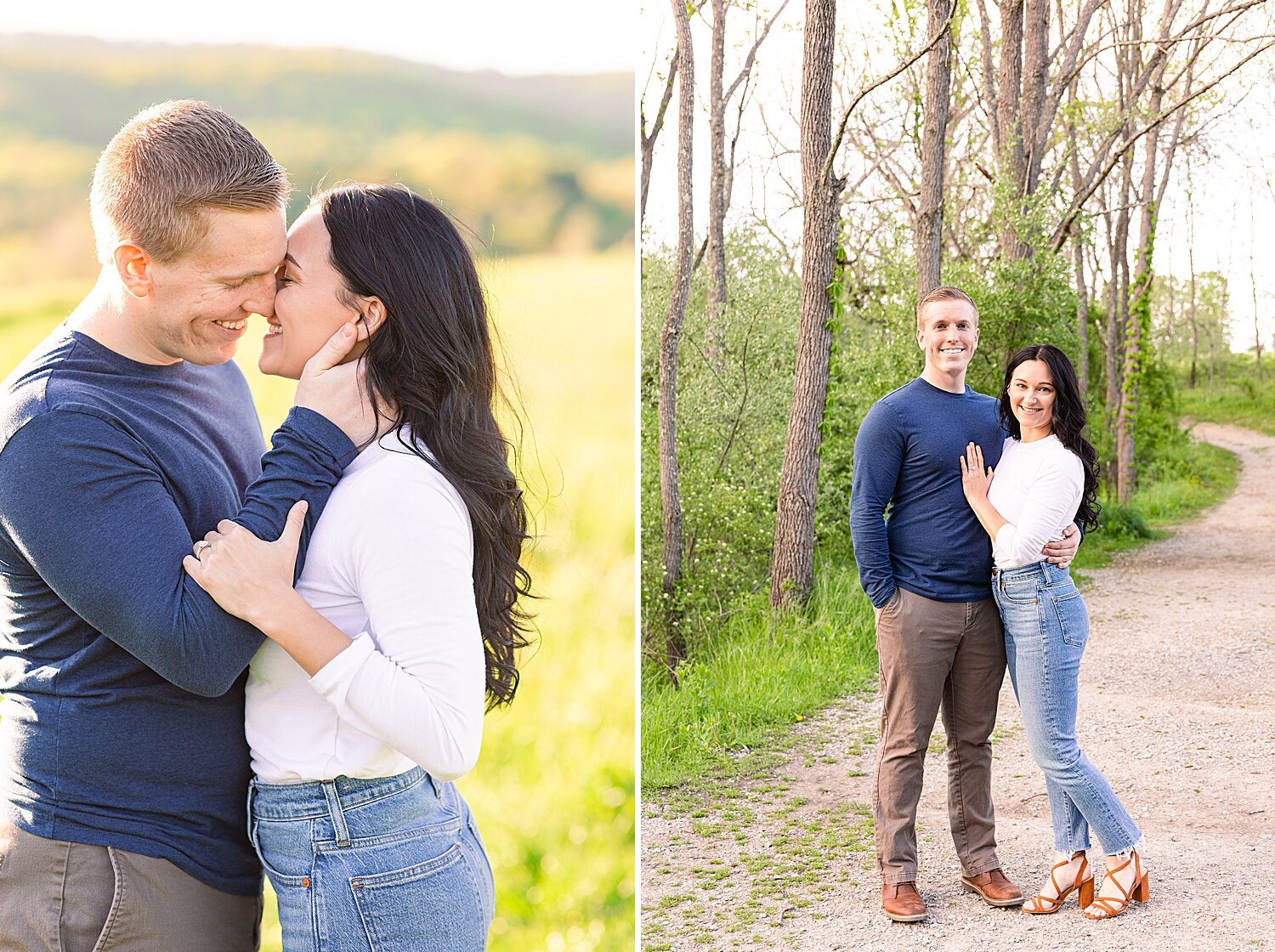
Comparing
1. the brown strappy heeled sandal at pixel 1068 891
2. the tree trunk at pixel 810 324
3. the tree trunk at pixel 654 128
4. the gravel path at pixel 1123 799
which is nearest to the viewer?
the brown strappy heeled sandal at pixel 1068 891

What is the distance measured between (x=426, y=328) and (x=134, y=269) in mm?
299

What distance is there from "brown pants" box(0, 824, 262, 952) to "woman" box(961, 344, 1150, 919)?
6.35 ft

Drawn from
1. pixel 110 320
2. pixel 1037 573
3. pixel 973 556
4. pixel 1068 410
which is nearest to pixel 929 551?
pixel 973 556

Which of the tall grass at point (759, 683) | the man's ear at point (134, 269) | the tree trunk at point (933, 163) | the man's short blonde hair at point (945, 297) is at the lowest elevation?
the tall grass at point (759, 683)

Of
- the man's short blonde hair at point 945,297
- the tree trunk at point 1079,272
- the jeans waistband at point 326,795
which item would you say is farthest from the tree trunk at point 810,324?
the jeans waistband at point 326,795

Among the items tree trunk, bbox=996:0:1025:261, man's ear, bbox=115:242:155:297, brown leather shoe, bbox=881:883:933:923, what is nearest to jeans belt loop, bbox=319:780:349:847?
man's ear, bbox=115:242:155:297

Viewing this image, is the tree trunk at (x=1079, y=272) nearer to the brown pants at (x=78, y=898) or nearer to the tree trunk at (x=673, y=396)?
the tree trunk at (x=673, y=396)

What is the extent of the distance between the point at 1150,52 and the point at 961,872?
285cm

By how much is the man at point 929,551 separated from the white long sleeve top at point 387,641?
5.51ft

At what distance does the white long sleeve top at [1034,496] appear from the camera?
254 centimetres

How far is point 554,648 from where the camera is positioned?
352 centimetres

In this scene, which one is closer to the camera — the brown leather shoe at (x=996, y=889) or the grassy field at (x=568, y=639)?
the grassy field at (x=568, y=639)

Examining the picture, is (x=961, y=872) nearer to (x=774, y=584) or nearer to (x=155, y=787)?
(x=774, y=584)

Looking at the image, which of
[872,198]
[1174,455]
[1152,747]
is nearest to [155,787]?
[1152,747]
